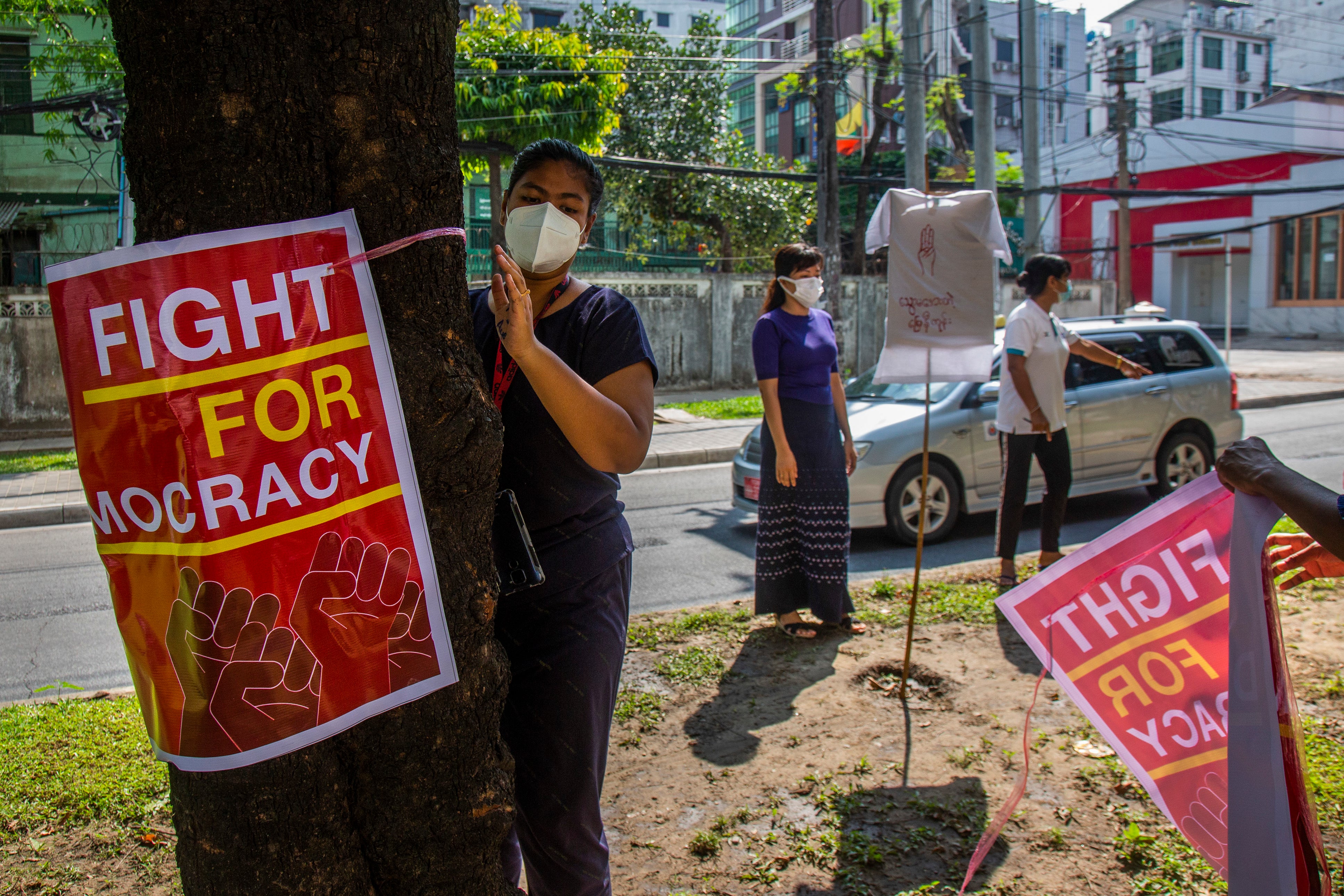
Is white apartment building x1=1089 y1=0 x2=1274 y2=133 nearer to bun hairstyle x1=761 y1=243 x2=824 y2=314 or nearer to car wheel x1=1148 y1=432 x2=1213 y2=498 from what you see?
car wheel x1=1148 y1=432 x2=1213 y2=498

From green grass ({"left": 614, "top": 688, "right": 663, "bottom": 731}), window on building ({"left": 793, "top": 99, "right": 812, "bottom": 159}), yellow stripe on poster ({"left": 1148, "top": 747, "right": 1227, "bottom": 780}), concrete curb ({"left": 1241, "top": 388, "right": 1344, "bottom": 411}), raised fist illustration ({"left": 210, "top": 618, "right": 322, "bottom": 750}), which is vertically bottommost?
concrete curb ({"left": 1241, "top": 388, "right": 1344, "bottom": 411})

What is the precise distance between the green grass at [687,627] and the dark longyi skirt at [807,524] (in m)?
0.20

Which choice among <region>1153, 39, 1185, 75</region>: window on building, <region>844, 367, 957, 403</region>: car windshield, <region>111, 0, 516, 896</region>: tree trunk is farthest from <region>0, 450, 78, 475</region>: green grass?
<region>1153, 39, 1185, 75</region>: window on building

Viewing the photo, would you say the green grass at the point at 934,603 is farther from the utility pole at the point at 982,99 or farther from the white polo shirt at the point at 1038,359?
the utility pole at the point at 982,99

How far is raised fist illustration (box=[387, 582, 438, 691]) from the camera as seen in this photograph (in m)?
1.66

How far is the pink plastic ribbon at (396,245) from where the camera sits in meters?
1.63

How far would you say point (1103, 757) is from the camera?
11.1 ft

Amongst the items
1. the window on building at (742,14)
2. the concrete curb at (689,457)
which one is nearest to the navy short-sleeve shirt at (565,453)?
the concrete curb at (689,457)

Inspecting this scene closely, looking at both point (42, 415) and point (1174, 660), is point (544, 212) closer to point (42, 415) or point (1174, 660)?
point (1174, 660)

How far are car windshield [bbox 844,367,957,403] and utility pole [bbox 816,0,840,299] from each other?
4.03m

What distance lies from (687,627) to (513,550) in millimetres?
3049

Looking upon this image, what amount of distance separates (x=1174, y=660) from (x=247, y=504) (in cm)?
206

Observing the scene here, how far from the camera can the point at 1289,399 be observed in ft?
53.5

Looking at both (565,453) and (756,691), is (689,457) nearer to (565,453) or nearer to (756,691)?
(756,691)
